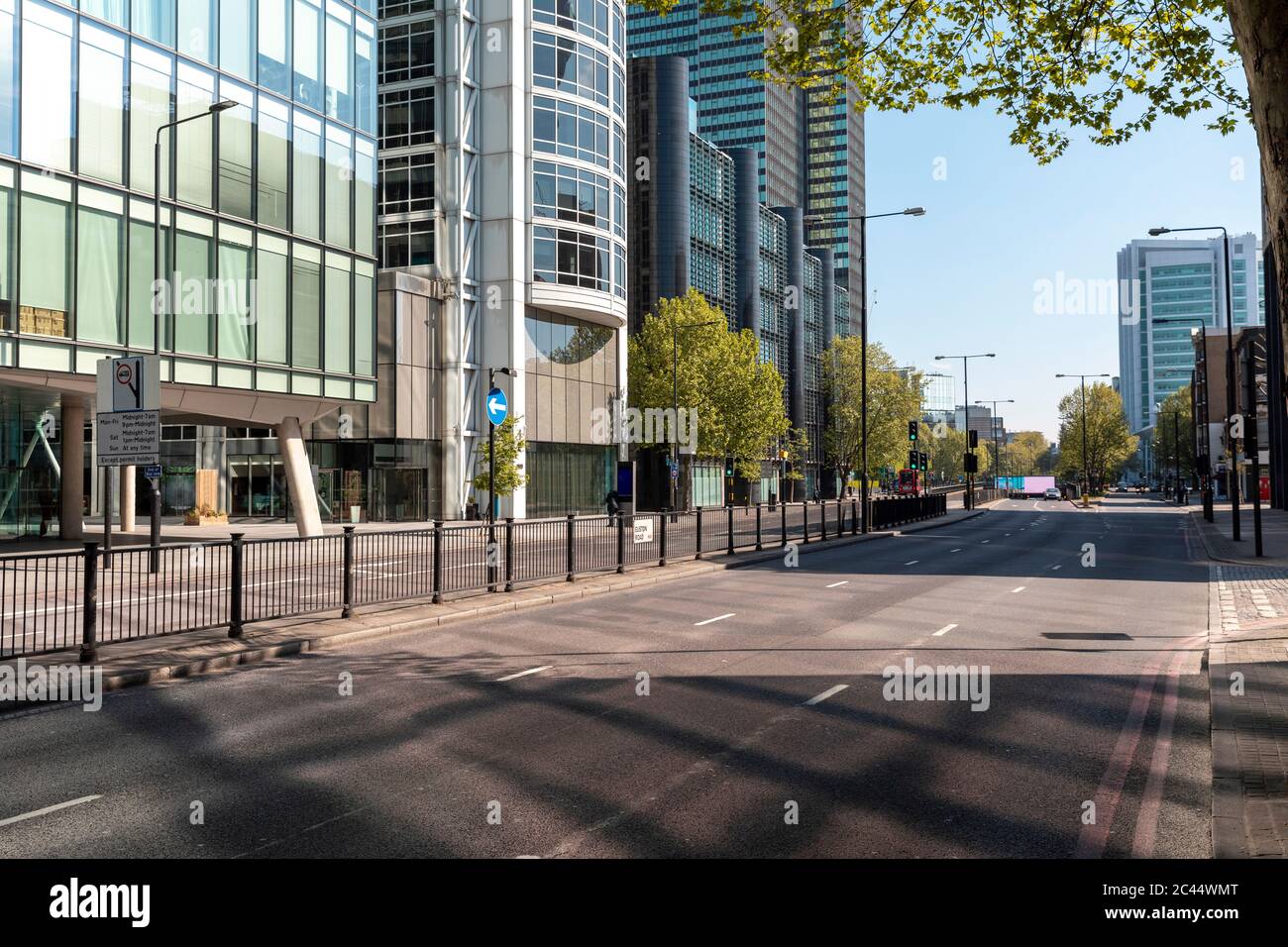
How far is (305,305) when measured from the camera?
30172 mm

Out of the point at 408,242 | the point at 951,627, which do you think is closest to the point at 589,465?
the point at 408,242

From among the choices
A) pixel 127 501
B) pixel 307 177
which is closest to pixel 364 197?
pixel 307 177

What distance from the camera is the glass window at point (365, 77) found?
32.6 meters

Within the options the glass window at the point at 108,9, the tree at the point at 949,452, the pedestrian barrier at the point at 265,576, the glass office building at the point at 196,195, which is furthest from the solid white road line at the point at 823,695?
the tree at the point at 949,452

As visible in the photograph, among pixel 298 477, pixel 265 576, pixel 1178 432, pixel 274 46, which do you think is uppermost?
pixel 274 46

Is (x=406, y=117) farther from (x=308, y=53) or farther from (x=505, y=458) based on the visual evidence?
(x=308, y=53)

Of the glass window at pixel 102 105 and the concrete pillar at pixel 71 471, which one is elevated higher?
the glass window at pixel 102 105

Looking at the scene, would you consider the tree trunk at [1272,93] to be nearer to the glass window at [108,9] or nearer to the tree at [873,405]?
the glass window at [108,9]

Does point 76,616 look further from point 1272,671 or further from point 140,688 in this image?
point 1272,671

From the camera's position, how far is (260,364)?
28.5m

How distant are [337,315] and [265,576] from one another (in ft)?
67.3

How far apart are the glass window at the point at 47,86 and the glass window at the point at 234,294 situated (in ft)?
15.0

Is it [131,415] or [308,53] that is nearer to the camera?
[131,415]

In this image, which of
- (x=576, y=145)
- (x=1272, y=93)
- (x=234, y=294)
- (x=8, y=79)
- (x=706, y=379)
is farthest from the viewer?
(x=706, y=379)
